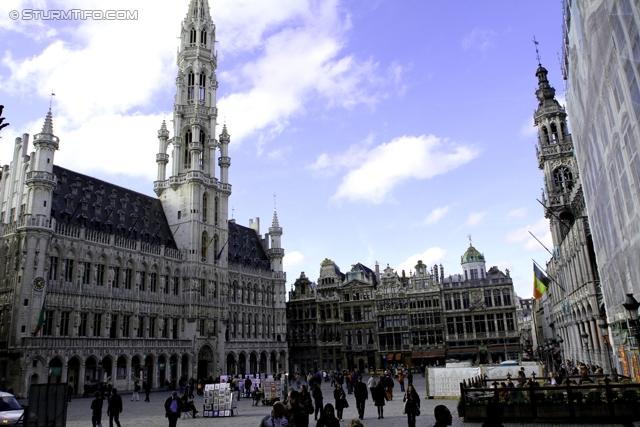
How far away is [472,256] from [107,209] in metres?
52.8

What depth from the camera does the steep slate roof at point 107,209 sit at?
46844 mm

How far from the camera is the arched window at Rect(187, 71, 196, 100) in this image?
6550 centimetres

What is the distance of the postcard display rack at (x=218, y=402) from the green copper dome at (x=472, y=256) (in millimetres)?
59837

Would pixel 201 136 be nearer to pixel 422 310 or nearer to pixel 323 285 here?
pixel 323 285

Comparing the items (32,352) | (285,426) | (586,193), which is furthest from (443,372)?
(32,352)

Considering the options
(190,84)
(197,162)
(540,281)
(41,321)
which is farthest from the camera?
(190,84)

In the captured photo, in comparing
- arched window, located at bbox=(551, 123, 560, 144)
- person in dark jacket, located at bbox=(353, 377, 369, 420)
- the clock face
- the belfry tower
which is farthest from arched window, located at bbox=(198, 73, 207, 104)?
person in dark jacket, located at bbox=(353, 377, 369, 420)

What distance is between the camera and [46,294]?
40.5 metres

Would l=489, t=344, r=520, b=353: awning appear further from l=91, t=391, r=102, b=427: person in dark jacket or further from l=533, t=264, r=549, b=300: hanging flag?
l=91, t=391, r=102, b=427: person in dark jacket

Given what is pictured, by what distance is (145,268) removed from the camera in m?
51.4

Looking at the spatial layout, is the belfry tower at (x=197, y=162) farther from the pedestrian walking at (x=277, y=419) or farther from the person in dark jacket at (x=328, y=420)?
Result: the person in dark jacket at (x=328, y=420)

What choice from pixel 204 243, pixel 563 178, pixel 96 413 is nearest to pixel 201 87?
pixel 204 243

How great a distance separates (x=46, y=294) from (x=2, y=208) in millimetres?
10477

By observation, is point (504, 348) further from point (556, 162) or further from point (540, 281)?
point (540, 281)
